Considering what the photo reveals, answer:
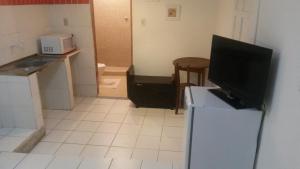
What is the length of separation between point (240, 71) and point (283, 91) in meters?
0.40

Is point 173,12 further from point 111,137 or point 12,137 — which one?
point 12,137

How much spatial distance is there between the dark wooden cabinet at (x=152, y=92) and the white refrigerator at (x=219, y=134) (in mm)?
1616

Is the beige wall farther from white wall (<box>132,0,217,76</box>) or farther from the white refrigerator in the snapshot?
the white refrigerator

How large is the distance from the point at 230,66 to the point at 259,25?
1.28 ft

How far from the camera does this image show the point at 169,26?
370cm

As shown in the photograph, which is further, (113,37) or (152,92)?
(113,37)

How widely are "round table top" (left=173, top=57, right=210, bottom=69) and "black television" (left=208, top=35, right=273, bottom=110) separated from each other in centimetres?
102

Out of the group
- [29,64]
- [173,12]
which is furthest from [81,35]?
[173,12]

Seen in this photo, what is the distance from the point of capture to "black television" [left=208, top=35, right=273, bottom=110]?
5.26ft

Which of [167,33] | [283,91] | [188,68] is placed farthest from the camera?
[167,33]

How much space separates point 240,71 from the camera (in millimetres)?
1822

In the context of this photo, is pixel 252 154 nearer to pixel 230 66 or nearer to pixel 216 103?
pixel 216 103

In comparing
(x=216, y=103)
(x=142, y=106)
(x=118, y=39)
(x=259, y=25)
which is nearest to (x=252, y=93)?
(x=216, y=103)

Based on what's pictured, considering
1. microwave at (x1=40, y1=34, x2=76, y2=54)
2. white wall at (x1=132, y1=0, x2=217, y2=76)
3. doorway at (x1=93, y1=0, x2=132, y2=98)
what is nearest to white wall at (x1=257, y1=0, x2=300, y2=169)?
white wall at (x1=132, y1=0, x2=217, y2=76)
